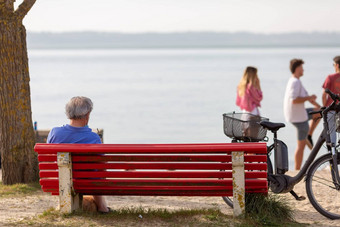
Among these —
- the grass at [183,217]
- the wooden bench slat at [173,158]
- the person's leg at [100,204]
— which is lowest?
the grass at [183,217]

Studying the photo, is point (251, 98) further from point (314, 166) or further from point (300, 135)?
point (314, 166)

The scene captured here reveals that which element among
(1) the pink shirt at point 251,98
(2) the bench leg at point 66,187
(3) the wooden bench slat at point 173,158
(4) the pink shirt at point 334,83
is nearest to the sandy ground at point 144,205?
(2) the bench leg at point 66,187

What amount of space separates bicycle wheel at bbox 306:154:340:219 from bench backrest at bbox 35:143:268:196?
→ 75 cm

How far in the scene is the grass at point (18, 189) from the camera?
8.40 metres

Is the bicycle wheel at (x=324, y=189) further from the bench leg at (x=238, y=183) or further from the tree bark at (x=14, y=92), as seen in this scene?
the tree bark at (x=14, y=92)

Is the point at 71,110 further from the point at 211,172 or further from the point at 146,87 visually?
the point at 146,87

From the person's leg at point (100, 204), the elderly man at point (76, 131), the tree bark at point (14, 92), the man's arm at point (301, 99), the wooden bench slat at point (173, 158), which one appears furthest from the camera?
the man's arm at point (301, 99)

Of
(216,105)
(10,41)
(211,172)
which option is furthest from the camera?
(216,105)

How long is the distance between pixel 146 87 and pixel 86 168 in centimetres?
4463

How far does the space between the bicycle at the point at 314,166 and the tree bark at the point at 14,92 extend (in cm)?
282

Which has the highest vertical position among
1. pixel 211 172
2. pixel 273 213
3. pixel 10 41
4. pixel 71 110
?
pixel 10 41

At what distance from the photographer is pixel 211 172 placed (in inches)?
240

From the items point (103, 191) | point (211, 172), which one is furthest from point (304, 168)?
point (103, 191)

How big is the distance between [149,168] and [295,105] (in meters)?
5.49
